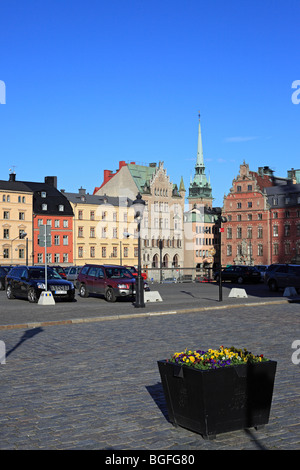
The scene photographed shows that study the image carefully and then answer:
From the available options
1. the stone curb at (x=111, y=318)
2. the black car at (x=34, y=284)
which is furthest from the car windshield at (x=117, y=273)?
the stone curb at (x=111, y=318)

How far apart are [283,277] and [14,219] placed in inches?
2381

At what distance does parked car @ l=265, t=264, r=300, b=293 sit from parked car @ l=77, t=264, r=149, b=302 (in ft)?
36.6

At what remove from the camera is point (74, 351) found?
12523 millimetres

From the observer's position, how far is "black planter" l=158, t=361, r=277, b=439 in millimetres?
6129

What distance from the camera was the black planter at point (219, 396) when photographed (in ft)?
20.1

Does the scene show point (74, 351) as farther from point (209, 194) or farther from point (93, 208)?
point (209, 194)

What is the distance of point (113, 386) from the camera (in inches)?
355

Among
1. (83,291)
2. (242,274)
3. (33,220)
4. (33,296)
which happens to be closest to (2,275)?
(83,291)

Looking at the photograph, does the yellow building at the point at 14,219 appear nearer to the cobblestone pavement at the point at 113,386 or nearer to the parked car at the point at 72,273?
the parked car at the point at 72,273

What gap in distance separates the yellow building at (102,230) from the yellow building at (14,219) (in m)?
8.86

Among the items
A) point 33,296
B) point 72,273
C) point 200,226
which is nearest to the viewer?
point 33,296

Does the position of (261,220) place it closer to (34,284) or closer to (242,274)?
(242,274)
